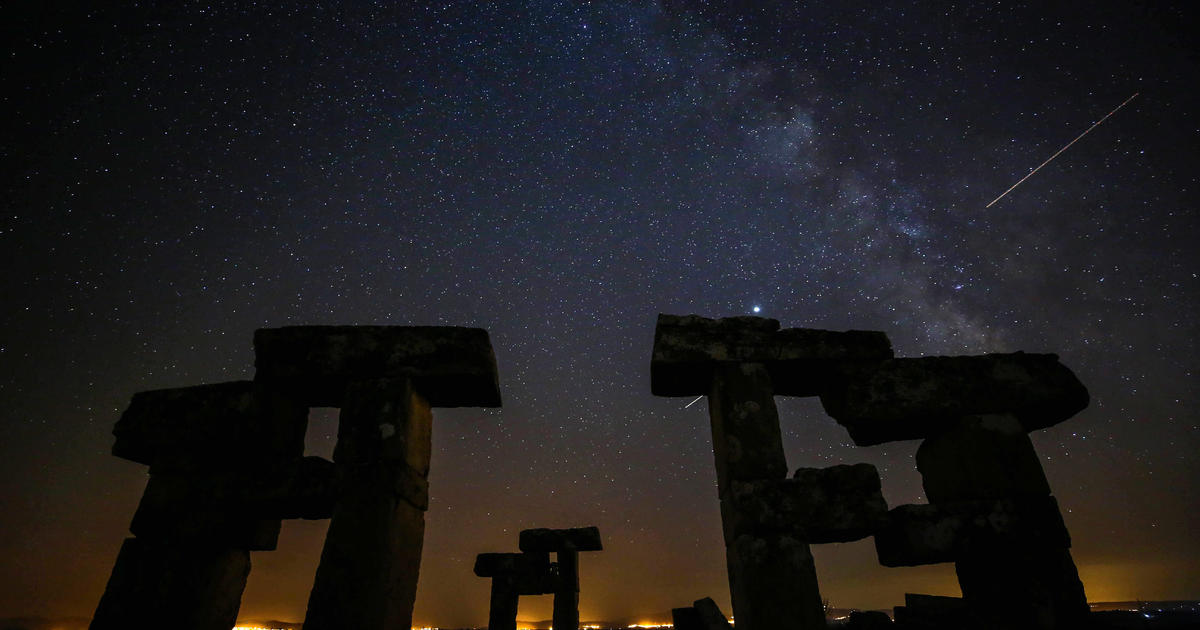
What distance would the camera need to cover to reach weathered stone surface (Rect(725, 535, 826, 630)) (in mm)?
3711

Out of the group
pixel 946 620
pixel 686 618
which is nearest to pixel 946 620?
pixel 946 620

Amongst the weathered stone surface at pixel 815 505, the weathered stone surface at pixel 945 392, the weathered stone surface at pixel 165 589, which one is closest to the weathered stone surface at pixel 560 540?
the weathered stone surface at pixel 165 589

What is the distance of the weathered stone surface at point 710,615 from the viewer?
7527 millimetres

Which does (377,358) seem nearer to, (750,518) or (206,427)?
(206,427)

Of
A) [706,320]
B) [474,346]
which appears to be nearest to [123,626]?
[474,346]

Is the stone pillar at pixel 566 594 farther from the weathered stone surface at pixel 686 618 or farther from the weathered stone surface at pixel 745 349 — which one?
the weathered stone surface at pixel 745 349

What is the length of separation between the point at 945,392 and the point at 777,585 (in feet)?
8.16

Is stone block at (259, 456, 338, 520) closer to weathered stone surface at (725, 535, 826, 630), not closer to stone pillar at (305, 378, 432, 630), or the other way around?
stone pillar at (305, 378, 432, 630)

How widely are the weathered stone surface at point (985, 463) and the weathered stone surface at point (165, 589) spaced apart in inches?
245

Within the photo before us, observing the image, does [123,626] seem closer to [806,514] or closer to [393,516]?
[393,516]

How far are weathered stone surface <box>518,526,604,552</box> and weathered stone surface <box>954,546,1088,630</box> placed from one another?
29.6 feet

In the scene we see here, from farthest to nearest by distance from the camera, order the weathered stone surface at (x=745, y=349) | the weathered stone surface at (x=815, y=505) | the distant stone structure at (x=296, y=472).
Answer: the weathered stone surface at (x=745, y=349)
the weathered stone surface at (x=815, y=505)
the distant stone structure at (x=296, y=472)

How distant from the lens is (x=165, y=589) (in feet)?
13.4

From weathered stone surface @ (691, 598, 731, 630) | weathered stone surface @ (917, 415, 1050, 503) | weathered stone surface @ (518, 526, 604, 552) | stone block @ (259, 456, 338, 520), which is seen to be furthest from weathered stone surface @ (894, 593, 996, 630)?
weathered stone surface @ (518, 526, 604, 552)
